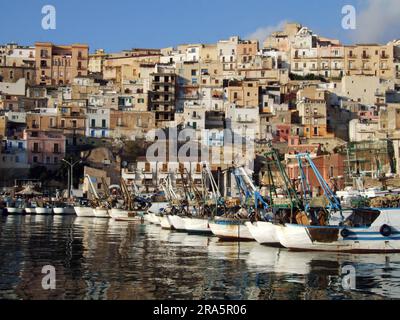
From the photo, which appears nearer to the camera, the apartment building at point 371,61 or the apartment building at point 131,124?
the apartment building at point 131,124

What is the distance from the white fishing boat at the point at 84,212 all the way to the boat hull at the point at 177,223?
25.2 m

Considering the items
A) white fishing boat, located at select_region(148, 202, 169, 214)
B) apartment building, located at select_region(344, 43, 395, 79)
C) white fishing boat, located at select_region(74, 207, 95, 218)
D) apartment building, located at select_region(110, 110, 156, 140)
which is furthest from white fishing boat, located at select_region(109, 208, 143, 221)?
apartment building, located at select_region(344, 43, 395, 79)

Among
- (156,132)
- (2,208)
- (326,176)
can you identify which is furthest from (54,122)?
(326,176)

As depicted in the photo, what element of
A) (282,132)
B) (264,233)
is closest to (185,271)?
(264,233)

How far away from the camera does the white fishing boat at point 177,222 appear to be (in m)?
53.8

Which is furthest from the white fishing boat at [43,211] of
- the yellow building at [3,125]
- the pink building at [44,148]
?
the yellow building at [3,125]

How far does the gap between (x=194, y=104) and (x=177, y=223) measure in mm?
54451

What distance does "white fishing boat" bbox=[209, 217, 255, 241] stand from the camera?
139 ft

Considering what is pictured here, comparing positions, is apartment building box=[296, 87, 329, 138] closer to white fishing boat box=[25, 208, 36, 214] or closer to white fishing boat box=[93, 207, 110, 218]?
white fishing boat box=[93, 207, 110, 218]

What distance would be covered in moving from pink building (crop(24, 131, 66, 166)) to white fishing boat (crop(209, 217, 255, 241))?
183 feet

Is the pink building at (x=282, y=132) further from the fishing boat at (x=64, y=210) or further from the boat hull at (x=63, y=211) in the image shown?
the boat hull at (x=63, y=211)

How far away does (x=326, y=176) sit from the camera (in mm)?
72438

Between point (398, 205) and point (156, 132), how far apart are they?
68291 mm
